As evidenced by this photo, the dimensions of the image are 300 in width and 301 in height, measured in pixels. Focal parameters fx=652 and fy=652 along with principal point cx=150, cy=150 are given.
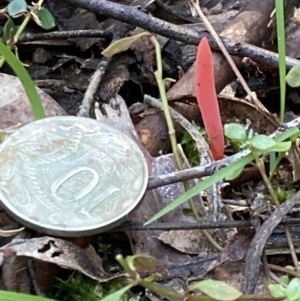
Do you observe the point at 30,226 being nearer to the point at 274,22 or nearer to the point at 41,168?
the point at 41,168

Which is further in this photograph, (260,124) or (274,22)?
(274,22)

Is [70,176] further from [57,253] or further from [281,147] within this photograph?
[281,147]

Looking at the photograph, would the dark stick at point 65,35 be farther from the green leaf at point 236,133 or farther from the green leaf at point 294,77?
the green leaf at point 236,133

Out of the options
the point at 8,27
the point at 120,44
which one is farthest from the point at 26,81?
the point at 8,27

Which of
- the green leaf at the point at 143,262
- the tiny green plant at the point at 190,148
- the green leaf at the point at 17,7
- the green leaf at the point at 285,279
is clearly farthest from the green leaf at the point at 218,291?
the green leaf at the point at 17,7

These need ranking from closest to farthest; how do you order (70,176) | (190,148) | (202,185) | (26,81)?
1. (202,185)
2. (70,176)
3. (26,81)
4. (190,148)

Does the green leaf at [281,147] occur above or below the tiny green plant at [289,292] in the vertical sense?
above

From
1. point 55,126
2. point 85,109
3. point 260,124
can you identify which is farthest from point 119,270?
point 260,124
